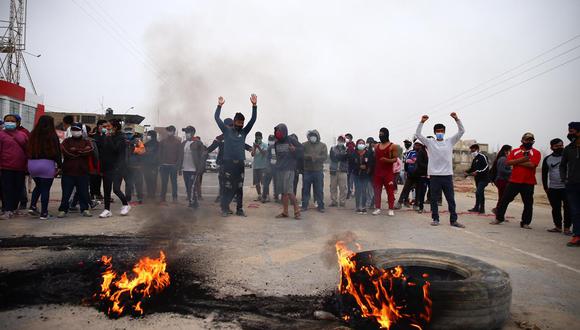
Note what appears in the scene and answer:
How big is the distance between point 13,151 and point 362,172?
8.03 meters

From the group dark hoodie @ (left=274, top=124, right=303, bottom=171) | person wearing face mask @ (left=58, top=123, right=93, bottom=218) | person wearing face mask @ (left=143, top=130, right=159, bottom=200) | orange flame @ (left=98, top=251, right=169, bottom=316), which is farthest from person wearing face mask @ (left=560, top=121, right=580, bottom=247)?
person wearing face mask @ (left=143, top=130, right=159, bottom=200)

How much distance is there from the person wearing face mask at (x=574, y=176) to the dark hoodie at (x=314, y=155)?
5.31 m

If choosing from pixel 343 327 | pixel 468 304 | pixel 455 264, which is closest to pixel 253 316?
pixel 343 327

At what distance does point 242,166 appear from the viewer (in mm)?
8508

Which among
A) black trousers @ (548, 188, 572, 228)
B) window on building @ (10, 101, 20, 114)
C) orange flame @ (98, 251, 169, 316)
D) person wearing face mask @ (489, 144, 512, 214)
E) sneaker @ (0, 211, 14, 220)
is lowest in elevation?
orange flame @ (98, 251, 169, 316)

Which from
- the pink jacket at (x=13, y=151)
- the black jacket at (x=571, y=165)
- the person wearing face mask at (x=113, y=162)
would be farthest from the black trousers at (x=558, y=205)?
the pink jacket at (x=13, y=151)

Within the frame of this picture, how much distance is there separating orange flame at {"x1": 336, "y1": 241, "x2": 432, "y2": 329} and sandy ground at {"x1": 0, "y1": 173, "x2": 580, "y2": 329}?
2.32 feet

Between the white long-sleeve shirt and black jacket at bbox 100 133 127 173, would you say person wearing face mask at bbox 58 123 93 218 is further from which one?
the white long-sleeve shirt

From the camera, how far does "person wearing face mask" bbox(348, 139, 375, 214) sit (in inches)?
387

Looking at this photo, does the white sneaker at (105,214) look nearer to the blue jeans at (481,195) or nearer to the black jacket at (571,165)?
the black jacket at (571,165)

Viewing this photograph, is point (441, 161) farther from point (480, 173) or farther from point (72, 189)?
point (72, 189)

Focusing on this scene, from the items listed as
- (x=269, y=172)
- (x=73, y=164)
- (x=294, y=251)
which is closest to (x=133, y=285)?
(x=294, y=251)

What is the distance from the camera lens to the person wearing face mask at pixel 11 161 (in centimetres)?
727

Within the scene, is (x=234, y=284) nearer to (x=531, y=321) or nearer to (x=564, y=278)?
(x=531, y=321)
